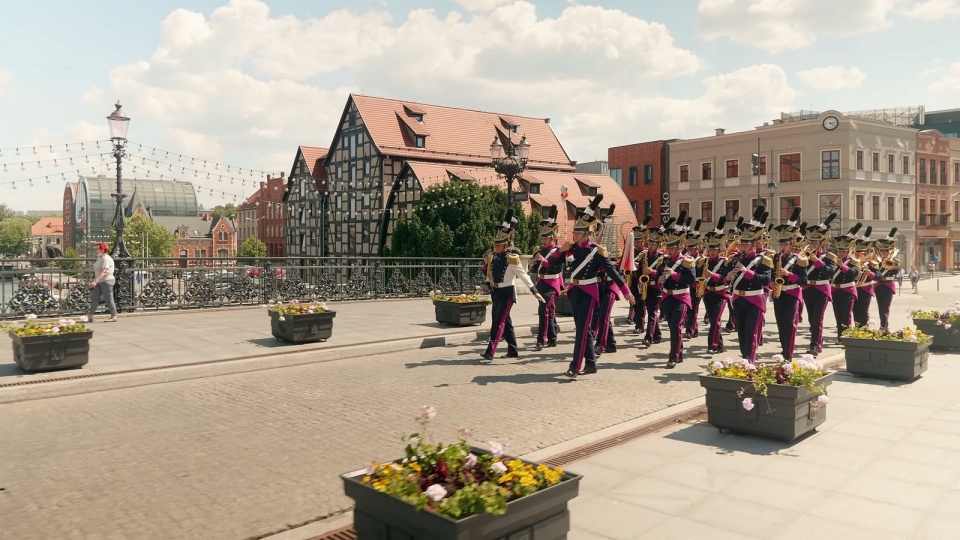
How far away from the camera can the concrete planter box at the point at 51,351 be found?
31.2ft

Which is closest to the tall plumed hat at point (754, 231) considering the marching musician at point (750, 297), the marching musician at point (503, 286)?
the marching musician at point (750, 297)

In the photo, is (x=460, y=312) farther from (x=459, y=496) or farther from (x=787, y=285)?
(x=459, y=496)

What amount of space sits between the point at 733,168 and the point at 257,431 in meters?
55.0

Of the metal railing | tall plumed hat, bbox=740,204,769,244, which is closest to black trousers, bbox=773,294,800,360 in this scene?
tall plumed hat, bbox=740,204,769,244

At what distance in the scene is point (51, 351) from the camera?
31.8 ft

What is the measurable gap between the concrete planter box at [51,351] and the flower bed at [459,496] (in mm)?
7851

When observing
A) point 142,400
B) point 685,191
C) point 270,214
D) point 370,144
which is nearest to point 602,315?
point 142,400

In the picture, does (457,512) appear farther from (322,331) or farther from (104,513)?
(322,331)

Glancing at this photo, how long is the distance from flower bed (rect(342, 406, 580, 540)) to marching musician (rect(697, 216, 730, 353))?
9260 millimetres

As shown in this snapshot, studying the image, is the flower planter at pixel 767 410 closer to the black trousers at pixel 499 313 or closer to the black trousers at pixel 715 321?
the black trousers at pixel 499 313

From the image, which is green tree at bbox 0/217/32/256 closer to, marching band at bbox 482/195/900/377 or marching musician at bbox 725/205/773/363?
marching band at bbox 482/195/900/377

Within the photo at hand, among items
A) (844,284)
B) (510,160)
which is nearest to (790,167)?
(510,160)

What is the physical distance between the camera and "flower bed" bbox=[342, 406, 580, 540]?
10.4ft

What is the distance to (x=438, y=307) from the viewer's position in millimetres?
15969
